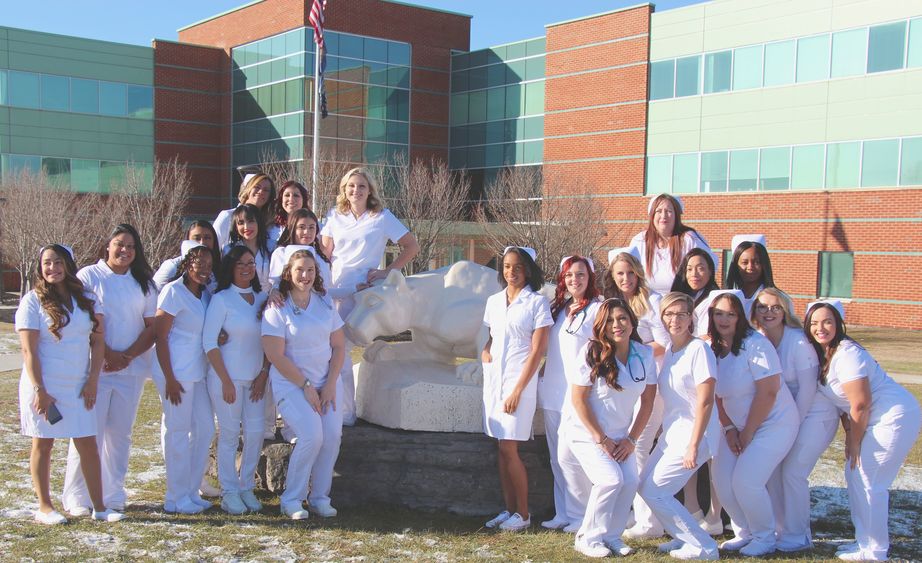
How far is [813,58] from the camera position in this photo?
2414 centimetres

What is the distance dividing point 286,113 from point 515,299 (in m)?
28.0

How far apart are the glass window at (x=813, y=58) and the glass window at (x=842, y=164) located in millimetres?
2170

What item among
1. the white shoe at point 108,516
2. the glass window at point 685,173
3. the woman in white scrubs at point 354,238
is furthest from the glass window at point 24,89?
the white shoe at point 108,516

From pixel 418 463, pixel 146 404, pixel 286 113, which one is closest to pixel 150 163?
pixel 286 113

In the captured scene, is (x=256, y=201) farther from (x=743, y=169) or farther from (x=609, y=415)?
(x=743, y=169)

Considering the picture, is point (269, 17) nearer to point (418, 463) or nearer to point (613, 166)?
point (613, 166)

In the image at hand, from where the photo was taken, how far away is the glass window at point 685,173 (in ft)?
89.0

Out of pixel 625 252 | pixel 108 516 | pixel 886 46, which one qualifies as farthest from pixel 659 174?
pixel 108 516

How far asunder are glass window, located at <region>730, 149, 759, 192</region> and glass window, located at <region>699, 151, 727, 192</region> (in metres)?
0.27

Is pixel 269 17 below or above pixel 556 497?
above

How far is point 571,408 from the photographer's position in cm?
531

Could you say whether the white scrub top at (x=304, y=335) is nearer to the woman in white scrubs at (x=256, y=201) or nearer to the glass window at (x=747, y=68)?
the woman in white scrubs at (x=256, y=201)

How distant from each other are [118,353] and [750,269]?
4466 millimetres

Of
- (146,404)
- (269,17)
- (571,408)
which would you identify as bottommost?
(146,404)
